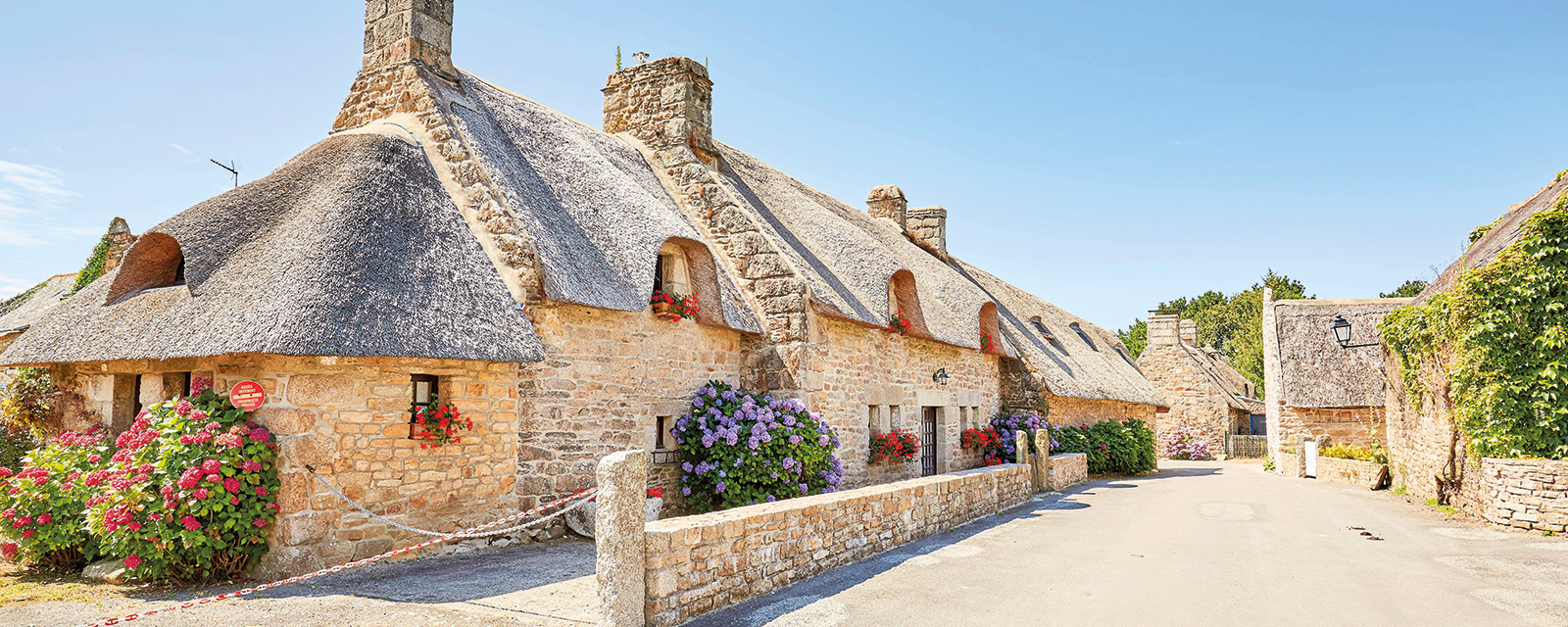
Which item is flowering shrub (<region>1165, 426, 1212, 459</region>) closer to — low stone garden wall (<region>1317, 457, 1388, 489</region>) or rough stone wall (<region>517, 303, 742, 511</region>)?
low stone garden wall (<region>1317, 457, 1388, 489</region>)

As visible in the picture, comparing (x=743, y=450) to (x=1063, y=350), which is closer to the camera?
(x=743, y=450)

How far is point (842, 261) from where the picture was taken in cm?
1378

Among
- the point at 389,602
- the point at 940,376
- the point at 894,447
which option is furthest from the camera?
the point at 940,376

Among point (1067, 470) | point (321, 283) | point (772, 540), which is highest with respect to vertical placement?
point (321, 283)

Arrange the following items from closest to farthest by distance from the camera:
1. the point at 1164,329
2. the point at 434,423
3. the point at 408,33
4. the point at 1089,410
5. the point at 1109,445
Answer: the point at 434,423 < the point at 408,33 < the point at 1109,445 < the point at 1089,410 < the point at 1164,329

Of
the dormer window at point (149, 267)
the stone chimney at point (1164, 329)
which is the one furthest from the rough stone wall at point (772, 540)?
the stone chimney at point (1164, 329)

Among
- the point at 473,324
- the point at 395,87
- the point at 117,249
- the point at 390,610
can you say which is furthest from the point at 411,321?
the point at 117,249

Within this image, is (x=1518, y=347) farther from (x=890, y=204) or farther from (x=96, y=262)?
(x=96, y=262)

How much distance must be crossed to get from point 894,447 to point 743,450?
3945mm

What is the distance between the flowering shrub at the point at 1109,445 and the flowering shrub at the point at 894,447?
5.82 meters

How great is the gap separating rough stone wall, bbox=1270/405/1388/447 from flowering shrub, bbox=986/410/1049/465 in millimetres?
8694

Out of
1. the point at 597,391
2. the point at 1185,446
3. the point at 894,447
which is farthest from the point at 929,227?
the point at 1185,446

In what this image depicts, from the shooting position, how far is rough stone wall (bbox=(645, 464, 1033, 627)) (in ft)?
18.7

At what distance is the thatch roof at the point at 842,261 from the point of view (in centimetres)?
1259
